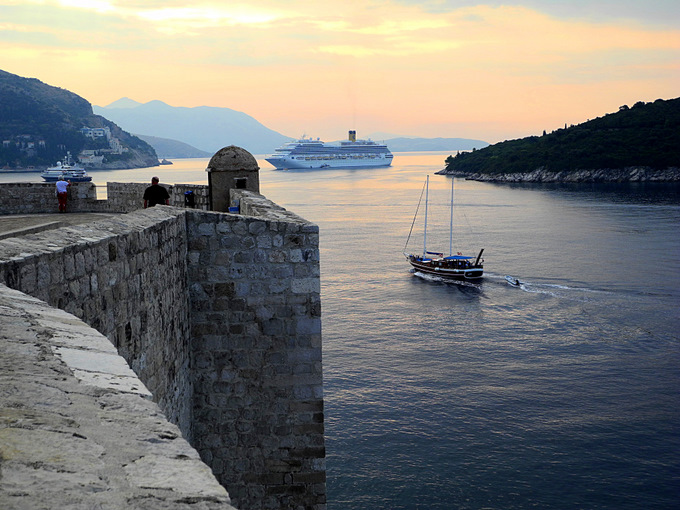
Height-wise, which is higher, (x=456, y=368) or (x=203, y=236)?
(x=203, y=236)

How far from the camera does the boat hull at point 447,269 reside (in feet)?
139

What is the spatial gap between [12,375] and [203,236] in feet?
14.8

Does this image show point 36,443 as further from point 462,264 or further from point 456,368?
point 462,264

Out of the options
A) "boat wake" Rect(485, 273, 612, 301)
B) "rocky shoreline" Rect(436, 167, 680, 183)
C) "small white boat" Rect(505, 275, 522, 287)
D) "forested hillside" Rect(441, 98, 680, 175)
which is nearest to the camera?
"boat wake" Rect(485, 273, 612, 301)

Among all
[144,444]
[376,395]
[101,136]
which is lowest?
[376,395]

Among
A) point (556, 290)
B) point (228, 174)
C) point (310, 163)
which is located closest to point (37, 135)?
point (310, 163)

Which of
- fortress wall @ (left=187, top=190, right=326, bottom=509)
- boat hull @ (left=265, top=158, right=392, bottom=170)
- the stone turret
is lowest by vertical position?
fortress wall @ (left=187, top=190, right=326, bottom=509)

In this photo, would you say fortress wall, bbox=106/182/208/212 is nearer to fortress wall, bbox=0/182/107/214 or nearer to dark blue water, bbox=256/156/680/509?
fortress wall, bbox=0/182/107/214

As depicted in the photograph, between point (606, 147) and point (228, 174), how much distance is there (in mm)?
113910

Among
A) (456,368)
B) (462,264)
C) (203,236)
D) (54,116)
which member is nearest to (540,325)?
(456,368)

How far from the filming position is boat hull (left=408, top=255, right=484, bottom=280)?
4231 cm

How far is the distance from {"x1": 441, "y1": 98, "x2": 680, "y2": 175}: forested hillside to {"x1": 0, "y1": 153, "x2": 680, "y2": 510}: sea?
6443 cm

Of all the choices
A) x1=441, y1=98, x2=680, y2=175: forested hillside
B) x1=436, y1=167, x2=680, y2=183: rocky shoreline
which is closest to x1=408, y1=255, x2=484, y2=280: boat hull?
x1=436, y1=167, x2=680, y2=183: rocky shoreline

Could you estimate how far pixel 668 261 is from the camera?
4266cm
